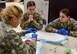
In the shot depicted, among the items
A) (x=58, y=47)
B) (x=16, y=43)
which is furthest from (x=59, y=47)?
(x=16, y=43)

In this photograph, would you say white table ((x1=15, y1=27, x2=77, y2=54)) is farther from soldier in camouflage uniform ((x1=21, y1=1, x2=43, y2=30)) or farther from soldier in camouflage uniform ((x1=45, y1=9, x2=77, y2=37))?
soldier in camouflage uniform ((x1=21, y1=1, x2=43, y2=30))

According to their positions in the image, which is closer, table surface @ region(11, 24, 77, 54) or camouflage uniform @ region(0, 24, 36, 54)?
camouflage uniform @ region(0, 24, 36, 54)

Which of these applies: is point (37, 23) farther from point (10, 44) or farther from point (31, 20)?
point (10, 44)

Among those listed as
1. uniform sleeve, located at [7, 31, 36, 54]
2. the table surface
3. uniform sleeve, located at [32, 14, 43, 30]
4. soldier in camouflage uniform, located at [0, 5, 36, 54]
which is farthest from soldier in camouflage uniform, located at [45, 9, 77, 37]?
uniform sleeve, located at [7, 31, 36, 54]

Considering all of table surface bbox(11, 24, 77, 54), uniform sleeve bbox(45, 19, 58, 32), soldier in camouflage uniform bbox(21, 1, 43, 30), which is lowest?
table surface bbox(11, 24, 77, 54)

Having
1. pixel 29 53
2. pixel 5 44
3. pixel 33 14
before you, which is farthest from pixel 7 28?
pixel 33 14

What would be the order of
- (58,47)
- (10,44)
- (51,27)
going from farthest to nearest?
(51,27) → (58,47) → (10,44)

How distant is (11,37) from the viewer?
4.18 feet

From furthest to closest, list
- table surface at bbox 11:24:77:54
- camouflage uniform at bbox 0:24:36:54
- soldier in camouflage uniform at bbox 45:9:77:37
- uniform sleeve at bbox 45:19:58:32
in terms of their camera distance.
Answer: soldier in camouflage uniform at bbox 45:9:77:37 → uniform sleeve at bbox 45:19:58:32 → table surface at bbox 11:24:77:54 → camouflage uniform at bbox 0:24:36:54

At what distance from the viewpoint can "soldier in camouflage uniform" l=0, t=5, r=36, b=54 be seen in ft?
4.16

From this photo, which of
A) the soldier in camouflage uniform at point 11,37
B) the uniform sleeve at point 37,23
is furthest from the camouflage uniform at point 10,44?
the uniform sleeve at point 37,23

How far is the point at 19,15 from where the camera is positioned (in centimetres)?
147

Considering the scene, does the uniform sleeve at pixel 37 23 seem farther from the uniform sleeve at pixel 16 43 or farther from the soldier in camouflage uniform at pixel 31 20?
the uniform sleeve at pixel 16 43

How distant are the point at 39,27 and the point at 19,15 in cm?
114
